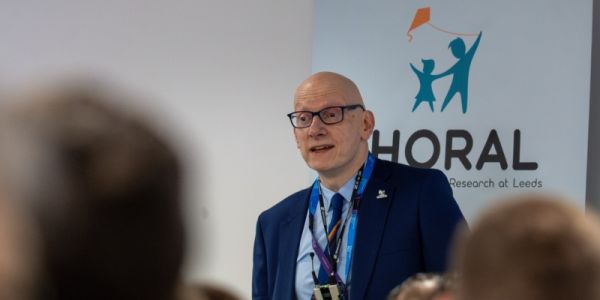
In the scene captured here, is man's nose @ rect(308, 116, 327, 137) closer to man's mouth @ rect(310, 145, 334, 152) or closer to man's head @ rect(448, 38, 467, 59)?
man's mouth @ rect(310, 145, 334, 152)

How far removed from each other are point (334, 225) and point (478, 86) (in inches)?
69.1

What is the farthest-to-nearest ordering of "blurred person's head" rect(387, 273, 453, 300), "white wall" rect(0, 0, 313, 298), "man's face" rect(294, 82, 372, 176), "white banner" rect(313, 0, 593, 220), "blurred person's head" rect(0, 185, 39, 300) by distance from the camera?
"white wall" rect(0, 0, 313, 298) → "white banner" rect(313, 0, 593, 220) → "man's face" rect(294, 82, 372, 176) → "blurred person's head" rect(387, 273, 453, 300) → "blurred person's head" rect(0, 185, 39, 300)

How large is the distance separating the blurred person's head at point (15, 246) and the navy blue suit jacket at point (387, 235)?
260cm

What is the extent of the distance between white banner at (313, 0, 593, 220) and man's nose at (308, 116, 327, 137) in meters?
1.42

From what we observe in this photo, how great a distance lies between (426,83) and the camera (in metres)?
4.99

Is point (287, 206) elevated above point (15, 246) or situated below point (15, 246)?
below

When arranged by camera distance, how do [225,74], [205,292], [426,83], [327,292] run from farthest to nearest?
[225,74], [426,83], [327,292], [205,292]

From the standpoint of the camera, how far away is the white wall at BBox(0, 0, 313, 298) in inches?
224

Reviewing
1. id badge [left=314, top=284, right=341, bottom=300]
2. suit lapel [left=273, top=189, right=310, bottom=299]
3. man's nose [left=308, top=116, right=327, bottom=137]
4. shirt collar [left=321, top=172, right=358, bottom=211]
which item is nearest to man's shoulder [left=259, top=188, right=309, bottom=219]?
suit lapel [left=273, top=189, right=310, bottom=299]

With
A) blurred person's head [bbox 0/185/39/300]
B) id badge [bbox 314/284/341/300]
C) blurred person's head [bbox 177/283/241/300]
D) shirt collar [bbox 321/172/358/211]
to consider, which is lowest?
id badge [bbox 314/284/341/300]

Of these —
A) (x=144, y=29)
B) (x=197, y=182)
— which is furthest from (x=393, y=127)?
(x=197, y=182)

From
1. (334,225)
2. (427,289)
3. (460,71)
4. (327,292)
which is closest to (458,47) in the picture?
(460,71)

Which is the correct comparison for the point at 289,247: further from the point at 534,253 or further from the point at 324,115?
the point at 534,253

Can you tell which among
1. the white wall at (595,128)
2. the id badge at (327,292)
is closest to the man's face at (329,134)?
the id badge at (327,292)
